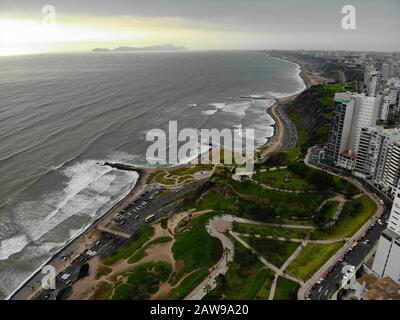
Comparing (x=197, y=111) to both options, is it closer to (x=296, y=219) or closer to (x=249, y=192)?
(x=249, y=192)

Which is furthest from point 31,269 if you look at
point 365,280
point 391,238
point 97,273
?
point 391,238

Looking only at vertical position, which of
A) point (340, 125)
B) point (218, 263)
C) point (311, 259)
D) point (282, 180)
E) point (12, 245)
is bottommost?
point (12, 245)

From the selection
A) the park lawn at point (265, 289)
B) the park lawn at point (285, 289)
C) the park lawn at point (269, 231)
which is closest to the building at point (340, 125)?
the park lawn at point (269, 231)

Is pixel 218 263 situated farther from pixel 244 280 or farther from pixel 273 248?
pixel 273 248

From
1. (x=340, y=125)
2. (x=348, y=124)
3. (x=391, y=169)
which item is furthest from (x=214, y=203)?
(x=348, y=124)

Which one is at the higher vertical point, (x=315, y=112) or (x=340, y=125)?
(x=340, y=125)

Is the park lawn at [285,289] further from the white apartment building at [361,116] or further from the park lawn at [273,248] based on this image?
the white apartment building at [361,116]
